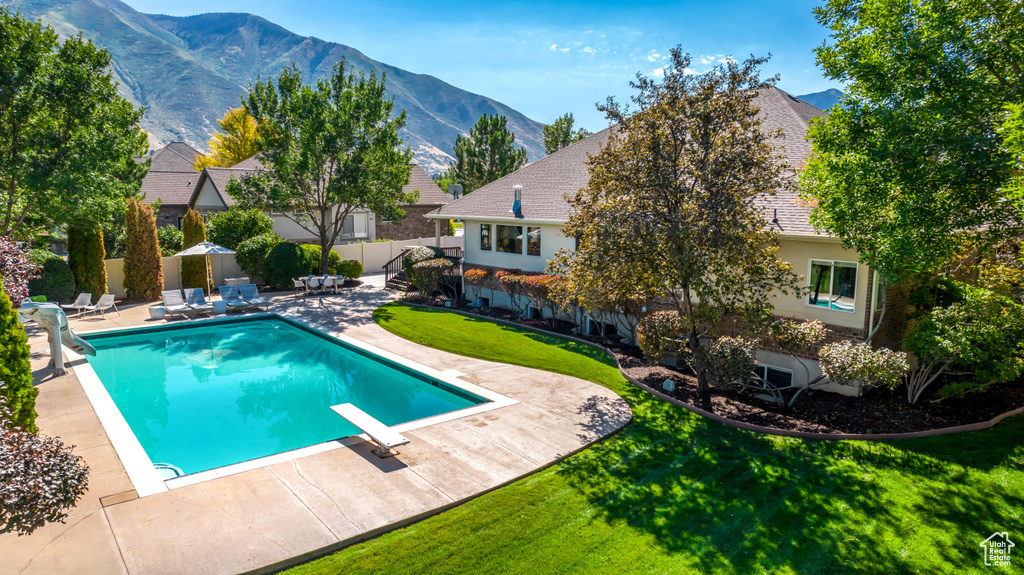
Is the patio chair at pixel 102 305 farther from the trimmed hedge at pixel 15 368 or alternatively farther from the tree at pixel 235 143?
the tree at pixel 235 143

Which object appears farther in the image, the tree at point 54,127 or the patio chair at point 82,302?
the patio chair at point 82,302

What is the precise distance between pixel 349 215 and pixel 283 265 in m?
9.01

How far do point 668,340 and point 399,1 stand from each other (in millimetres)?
40738

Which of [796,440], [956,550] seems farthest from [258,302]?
[956,550]

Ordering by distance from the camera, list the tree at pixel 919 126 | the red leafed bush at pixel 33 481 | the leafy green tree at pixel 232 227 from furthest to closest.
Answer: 1. the leafy green tree at pixel 232 227
2. the tree at pixel 919 126
3. the red leafed bush at pixel 33 481

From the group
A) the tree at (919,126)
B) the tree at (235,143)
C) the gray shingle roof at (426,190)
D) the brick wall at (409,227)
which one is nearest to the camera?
the tree at (919,126)

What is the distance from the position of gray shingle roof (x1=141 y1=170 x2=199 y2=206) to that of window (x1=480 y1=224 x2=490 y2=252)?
21563mm

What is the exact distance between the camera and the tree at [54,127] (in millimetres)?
15961

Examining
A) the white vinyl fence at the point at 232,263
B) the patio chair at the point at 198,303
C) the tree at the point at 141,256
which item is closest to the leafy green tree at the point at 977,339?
the patio chair at the point at 198,303

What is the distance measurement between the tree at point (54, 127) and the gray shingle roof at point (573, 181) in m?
11.4

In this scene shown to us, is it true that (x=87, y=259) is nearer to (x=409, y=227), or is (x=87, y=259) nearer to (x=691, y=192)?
(x=409, y=227)

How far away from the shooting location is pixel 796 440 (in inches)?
349

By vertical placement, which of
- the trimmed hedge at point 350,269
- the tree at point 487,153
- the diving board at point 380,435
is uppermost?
the tree at point 487,153

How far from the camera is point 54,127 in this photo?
16922mm
